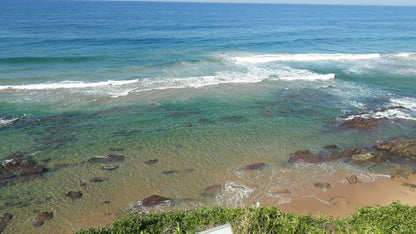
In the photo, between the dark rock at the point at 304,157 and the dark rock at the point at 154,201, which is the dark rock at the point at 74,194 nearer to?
the dark rock at the point at 154,201

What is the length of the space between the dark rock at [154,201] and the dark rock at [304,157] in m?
8.22

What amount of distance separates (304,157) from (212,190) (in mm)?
6729

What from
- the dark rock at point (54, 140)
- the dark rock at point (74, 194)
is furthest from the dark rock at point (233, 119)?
the dark rock at point (74, 194)

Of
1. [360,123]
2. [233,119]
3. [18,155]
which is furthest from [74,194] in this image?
[360,123]

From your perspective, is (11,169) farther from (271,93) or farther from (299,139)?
(271,93)

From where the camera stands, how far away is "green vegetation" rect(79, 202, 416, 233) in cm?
956

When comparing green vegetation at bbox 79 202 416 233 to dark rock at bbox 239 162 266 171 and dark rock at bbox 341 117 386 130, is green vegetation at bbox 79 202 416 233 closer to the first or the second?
dark rock at bbox 239 162 266 171

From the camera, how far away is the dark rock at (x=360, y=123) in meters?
22.6

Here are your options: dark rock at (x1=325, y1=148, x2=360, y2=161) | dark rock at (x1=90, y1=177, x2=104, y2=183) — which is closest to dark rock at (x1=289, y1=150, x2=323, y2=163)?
dark rock at (x1=325, y1=148, x2=360, y2=161)

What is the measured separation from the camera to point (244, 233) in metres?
9.06

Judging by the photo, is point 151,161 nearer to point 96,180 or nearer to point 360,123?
point 96,180

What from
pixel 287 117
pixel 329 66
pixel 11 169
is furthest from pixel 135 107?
pixel 329 66

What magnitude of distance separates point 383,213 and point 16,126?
2322 centimetres

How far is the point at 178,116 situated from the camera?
24.1 m
